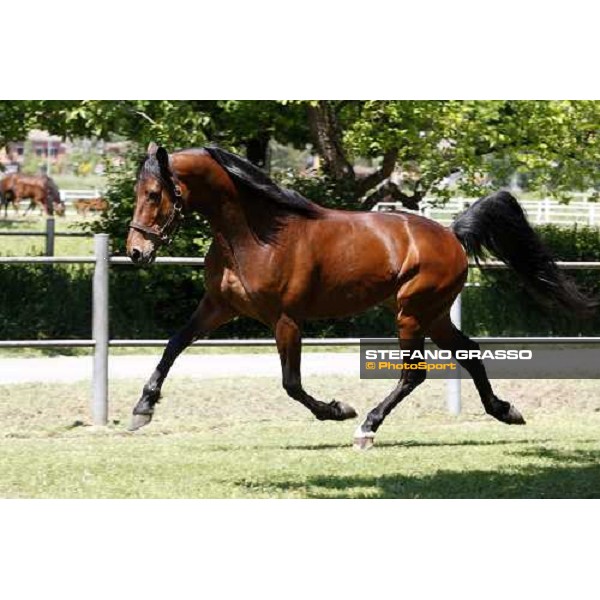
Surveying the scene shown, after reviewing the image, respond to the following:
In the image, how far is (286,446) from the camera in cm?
967

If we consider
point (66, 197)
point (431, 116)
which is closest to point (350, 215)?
point (431, 116)

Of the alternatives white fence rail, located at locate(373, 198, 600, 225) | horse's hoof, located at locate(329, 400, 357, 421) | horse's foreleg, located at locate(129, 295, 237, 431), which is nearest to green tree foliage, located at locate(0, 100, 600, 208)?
horse's foreleg, located at locate(129, 295, 237, 431)

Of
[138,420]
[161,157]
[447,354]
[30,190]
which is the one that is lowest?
[30,190]

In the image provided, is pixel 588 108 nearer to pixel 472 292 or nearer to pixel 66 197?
pixel 472 292

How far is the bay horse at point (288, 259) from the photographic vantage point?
8.84 metres

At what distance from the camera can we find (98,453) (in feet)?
30.2

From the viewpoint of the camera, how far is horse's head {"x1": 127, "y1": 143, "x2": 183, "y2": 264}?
8.66 metres

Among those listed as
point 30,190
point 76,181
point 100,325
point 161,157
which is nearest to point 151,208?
point 161,157

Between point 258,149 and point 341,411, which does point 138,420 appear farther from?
point 258,149

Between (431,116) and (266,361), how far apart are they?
351 cm

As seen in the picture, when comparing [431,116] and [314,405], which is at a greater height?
[431,116]

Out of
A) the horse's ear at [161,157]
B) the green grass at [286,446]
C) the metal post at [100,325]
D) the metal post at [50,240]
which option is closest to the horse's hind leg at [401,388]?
the green grass at [286,446]

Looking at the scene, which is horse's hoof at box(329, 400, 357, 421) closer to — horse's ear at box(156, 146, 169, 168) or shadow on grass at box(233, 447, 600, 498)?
shadow on grass at box(233, 447, 600, 498)

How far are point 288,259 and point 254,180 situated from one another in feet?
1.91
